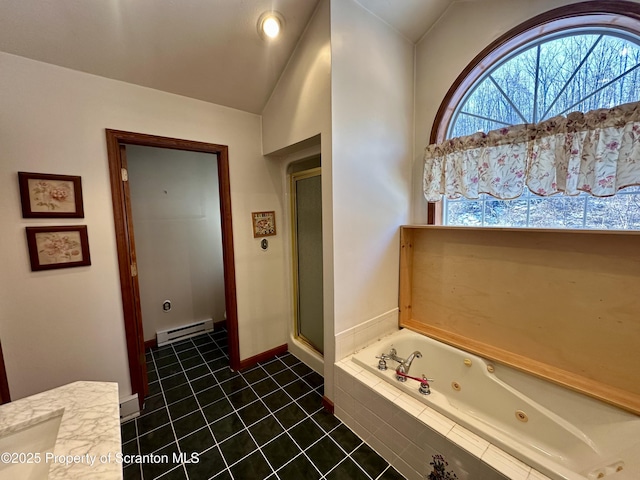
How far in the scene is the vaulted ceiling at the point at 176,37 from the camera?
1343mm

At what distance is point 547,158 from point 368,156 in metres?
1.06

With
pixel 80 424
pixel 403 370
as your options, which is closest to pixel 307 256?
pixel 403 370

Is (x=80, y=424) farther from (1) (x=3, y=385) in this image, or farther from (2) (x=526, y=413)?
(2) (x=526, y=413)

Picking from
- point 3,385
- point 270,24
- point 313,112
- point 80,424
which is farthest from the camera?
point 313,112

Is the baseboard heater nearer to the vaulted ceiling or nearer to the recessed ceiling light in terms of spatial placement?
the vaulted ceiling

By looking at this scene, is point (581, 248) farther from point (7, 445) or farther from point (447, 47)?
point (7, 445)

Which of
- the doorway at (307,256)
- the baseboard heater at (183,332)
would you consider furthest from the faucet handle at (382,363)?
the baseboard heater at (183,332)

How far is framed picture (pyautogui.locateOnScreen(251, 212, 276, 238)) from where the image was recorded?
7.82ft

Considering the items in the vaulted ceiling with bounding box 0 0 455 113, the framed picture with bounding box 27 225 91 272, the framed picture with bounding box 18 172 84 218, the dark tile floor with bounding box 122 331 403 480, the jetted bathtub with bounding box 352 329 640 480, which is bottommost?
the dark tile floor with bounding box 122 331 403 480

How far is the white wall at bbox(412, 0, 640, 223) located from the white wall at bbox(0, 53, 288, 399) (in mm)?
1714

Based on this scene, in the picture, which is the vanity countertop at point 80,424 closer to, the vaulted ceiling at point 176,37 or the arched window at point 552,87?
the vaulted ceiling at point 176,37

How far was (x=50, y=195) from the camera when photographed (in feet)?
4.98

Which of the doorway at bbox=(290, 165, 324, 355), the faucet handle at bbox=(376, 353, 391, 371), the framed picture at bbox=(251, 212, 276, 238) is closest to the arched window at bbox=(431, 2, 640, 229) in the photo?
the doorway at bbox=(290, 165, 324, 355)

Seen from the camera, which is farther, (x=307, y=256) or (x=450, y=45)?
(x=307, y=256)
